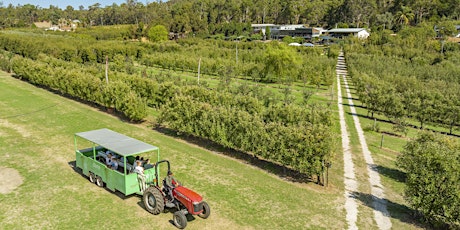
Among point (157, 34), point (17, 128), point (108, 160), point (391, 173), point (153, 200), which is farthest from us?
point (157, 34)

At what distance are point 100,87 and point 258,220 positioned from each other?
2467cm

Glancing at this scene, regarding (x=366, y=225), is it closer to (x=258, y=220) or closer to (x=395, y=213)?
(x=395, y=213)

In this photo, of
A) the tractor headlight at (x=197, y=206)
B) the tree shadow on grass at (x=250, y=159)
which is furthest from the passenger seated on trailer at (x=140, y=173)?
the tree shadow on grass at (x=250, y=159)

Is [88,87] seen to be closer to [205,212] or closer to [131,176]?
[131,176]

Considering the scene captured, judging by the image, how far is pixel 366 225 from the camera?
14.5 m

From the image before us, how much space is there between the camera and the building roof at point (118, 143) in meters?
15.1

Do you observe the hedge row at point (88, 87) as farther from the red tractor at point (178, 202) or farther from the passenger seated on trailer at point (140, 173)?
the red tractor at point (178, 202)

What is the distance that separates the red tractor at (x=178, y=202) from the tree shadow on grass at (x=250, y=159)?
7.30m

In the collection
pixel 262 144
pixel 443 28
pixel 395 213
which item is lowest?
pixel 395 213

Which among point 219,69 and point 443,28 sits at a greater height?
point 443,28

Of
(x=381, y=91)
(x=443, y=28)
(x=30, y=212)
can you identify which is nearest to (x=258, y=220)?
(x=30, y=212)

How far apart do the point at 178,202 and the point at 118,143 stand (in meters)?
4.56

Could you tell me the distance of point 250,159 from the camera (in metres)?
22.2

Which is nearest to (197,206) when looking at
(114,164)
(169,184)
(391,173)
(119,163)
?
(169,184)
